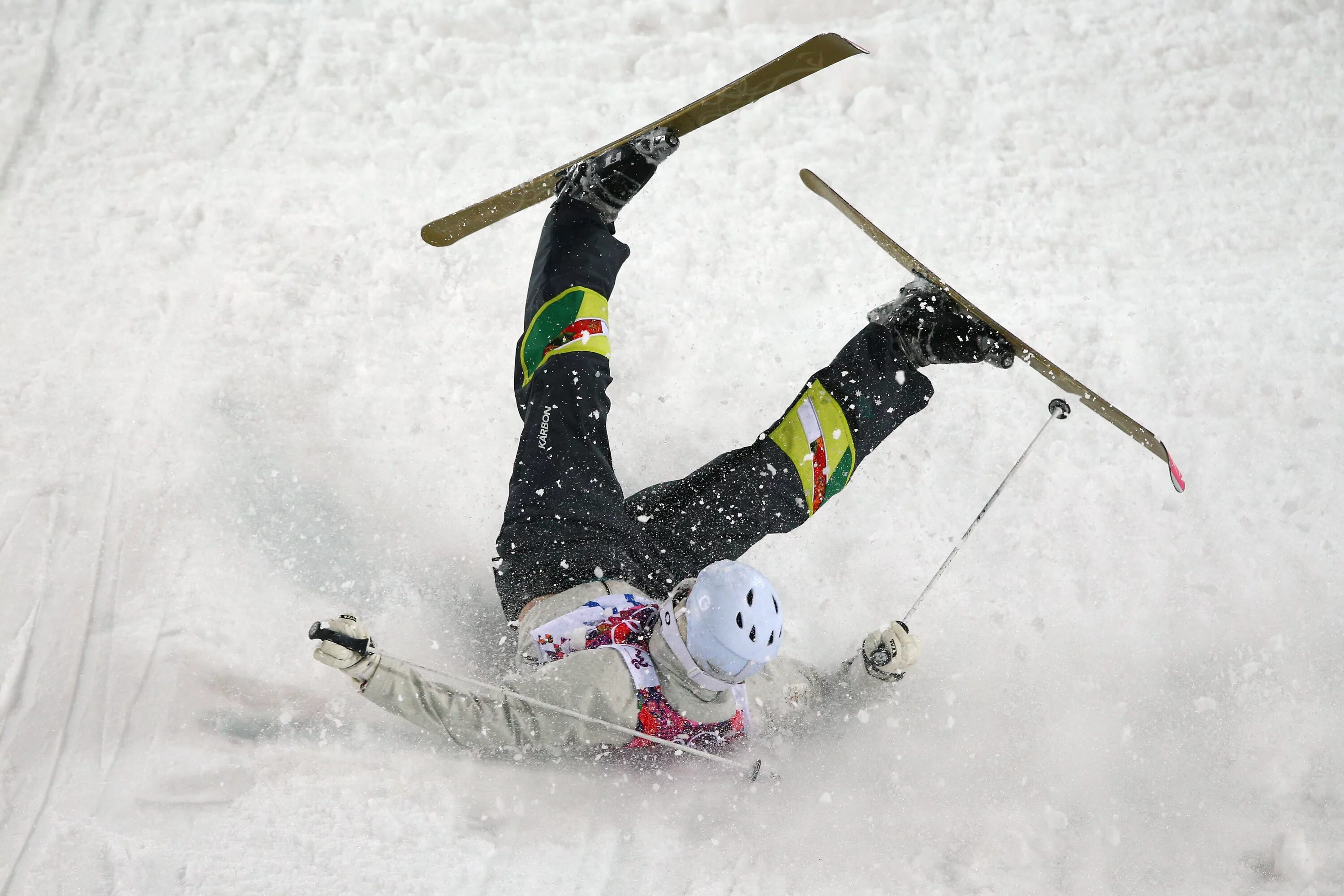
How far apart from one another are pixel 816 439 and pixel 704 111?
113cm

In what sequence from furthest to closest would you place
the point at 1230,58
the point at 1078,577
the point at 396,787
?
the point at 1230,58 < the point at 1078,577 < the point at 396,787

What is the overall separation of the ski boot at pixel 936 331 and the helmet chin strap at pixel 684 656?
1223mm

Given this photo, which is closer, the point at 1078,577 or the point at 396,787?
the point at 396,787

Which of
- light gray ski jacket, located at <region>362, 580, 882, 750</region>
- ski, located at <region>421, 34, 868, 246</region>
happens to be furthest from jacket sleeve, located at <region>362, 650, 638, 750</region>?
ski, located at <region>421, 34, 868, 246</region>

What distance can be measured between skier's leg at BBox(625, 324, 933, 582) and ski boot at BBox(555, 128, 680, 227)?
905mm

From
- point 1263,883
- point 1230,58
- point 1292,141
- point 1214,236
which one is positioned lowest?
point 1263,883

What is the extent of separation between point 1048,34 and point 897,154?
0.98 metres

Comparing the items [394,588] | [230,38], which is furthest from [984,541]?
[230,38]

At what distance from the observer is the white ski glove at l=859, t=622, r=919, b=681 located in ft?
9.74

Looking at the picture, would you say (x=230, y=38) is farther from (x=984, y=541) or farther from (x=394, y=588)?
(x=984, y=541)

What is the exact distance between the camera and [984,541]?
367cm

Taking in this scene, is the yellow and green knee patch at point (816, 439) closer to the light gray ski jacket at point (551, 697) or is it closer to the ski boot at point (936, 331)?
the ski boot at point (936, 331)

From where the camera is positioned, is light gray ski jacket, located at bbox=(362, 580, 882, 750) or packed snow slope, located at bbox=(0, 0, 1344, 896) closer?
light gray ski jacket, located at bbox=(362, 580, 882, 750)

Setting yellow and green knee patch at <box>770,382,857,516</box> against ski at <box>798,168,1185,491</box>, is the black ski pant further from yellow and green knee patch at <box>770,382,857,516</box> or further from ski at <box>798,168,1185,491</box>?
ski at <box>798,168,1185,491</box>
